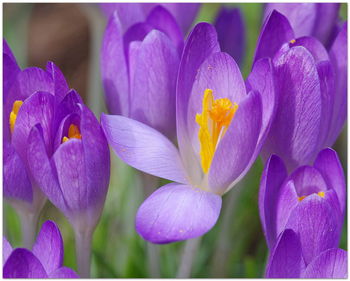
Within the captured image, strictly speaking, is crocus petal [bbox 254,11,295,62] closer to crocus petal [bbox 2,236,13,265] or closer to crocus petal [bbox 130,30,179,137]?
crocus petal [bbox 130,30,179,137]

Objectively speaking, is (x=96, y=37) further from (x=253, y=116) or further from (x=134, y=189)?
(x=253, y=116)

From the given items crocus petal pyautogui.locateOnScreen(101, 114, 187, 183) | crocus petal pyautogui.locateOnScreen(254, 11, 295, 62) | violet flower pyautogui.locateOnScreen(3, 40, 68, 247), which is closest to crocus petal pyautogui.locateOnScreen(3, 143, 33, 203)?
violet flower pyautogui.locateOnScreen(3, 40, 68, 247)

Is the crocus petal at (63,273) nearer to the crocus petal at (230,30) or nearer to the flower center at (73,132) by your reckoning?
the flower center at (73,132)

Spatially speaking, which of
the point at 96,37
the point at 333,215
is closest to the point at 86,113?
the point at 333,215

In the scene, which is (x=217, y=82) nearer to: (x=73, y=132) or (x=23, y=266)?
(x=73, y=132)

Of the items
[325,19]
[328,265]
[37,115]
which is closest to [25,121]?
[37,115]

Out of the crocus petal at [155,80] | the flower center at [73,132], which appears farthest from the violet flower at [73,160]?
the crocus petal at [155,80]
